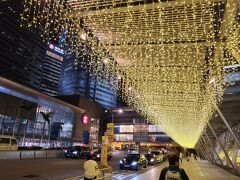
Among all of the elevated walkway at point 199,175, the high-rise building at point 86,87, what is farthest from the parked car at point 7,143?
the high-rise building at point 86,87

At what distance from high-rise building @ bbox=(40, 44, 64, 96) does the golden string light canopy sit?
13086 cm

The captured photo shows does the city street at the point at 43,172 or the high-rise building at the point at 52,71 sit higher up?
the high-rise building at the point at 52,71

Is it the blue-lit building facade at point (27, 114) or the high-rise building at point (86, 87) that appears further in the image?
the high-rise building at point (86, 87)

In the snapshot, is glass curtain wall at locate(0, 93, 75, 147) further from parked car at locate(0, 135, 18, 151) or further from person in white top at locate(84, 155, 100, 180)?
person in white top at locate(84, 155, 100, 180)

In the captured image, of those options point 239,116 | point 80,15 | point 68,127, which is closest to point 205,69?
point 80,15

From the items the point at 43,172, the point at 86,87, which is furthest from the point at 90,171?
the point at 86,87

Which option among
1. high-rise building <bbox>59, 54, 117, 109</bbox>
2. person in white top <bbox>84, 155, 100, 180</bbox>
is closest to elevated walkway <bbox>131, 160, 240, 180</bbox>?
person in white top <bbox>84, 155, 100, 180</bbox>

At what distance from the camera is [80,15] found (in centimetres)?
710

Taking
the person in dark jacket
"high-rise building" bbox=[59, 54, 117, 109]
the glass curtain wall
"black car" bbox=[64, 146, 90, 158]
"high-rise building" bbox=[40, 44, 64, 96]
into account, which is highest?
"high-rise building" bbox=[40, 44, 64, 96]

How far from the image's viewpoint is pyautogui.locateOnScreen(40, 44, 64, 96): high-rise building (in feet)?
459

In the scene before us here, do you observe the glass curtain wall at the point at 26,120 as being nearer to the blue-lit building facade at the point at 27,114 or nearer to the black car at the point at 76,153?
the blue-lit building facade at the point at 27,114

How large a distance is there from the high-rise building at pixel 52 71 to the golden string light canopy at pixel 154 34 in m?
131

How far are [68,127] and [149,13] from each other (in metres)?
47.0

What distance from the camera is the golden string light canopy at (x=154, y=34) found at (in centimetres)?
658
